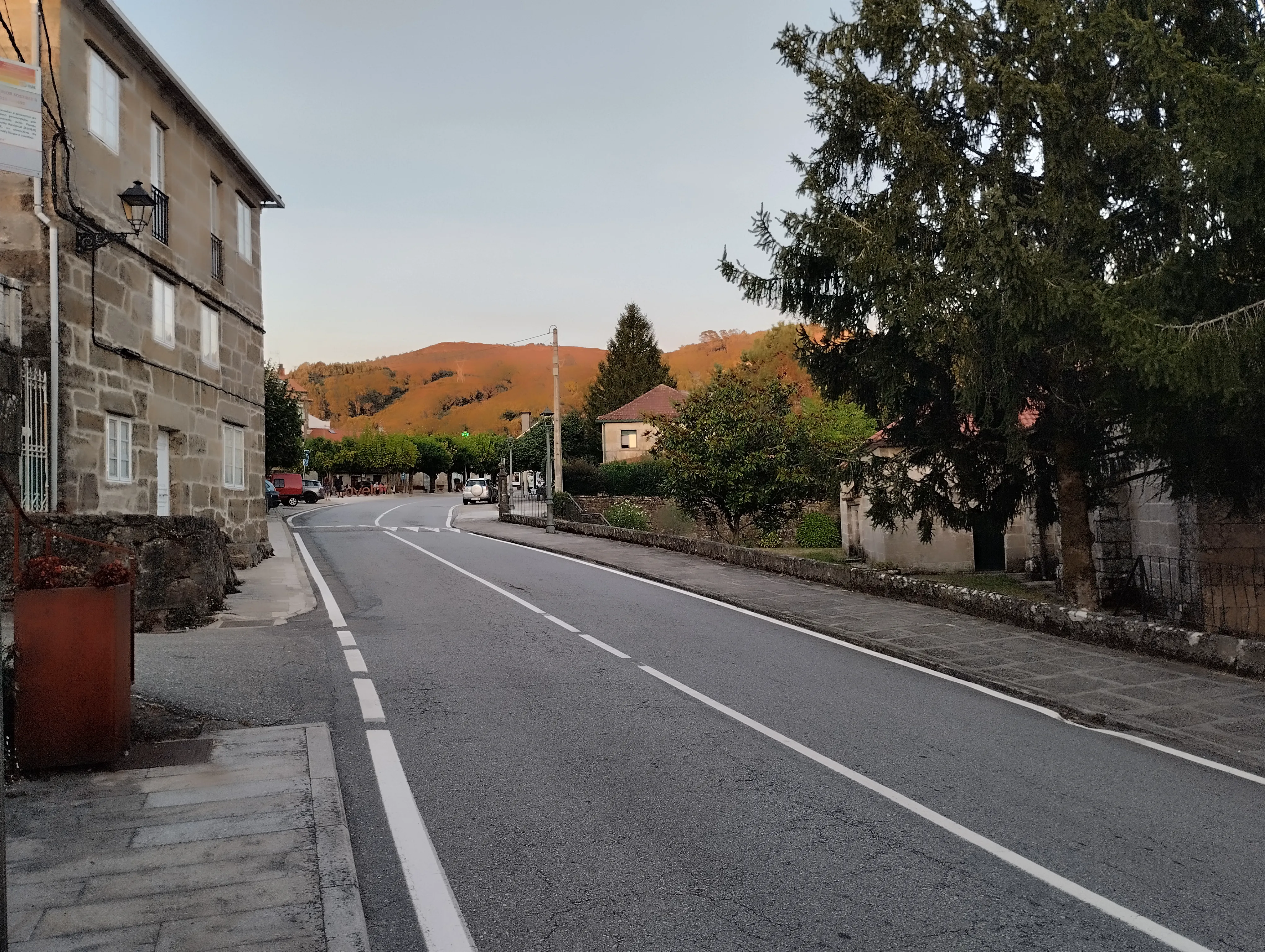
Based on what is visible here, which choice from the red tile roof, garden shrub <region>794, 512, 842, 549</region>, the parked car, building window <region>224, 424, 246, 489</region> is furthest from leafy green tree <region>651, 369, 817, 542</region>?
the red tile roof

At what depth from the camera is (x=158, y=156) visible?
52.4ft

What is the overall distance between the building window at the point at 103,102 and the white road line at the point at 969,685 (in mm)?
11006

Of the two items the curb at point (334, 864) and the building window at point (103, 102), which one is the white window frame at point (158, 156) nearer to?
the building window at point (103, 102)

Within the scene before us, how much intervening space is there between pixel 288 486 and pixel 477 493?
1282 centimetres

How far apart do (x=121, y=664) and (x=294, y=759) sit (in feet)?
3.94

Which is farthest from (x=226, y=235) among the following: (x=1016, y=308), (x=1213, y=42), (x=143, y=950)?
(x=143, y=950)

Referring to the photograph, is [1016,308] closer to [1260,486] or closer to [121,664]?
[1260,486]

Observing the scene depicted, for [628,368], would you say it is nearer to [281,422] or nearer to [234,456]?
[281,422]

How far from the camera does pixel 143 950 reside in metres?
3.50

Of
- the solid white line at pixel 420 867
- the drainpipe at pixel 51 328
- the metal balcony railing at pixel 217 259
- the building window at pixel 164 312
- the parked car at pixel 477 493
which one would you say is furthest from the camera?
the parked car at pixel 477 493

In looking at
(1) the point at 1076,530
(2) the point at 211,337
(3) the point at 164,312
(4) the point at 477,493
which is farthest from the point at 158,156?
(4) the point at 477,493

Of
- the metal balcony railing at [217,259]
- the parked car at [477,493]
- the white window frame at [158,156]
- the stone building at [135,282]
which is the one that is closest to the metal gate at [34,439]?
the stone building at [135,282]

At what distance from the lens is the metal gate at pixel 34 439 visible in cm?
1120

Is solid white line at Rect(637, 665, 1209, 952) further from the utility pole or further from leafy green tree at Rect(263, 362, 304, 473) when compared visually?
leafy green tree at Rect(263, 362, 304, 473)
